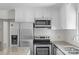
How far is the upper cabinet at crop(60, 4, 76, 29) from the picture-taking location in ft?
3.89

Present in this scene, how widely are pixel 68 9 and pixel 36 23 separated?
47 cm

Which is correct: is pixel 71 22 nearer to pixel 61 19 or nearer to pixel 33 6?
pixel 61 19

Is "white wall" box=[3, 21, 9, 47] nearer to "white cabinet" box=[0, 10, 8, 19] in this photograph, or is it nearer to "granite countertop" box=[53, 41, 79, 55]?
"white cabinet" box=[0, 10, 8, 19]

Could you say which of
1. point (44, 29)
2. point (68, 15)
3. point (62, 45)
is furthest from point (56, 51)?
point (68, 15)

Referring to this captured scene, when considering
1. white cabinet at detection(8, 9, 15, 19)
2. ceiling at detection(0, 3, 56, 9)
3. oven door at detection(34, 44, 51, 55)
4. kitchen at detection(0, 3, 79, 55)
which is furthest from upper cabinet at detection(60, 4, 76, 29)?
white cabinet at detection(8, 9, 15, 19)

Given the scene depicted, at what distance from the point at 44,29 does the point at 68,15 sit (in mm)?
311

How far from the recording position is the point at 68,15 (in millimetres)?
1262

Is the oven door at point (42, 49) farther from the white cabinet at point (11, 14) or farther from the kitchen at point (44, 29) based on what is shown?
the white cabinet at point (11, 14)

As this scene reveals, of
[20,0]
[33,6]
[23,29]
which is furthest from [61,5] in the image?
[23,29]

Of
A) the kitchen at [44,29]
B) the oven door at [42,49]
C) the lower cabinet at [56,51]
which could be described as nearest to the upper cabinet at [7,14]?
the kitchen at [44,29]

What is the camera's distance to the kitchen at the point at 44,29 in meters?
1.18

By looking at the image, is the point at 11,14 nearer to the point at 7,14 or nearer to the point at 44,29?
the point at 7,14

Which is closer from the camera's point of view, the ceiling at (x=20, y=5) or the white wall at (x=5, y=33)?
the ceiling at (x=20, y=5)
